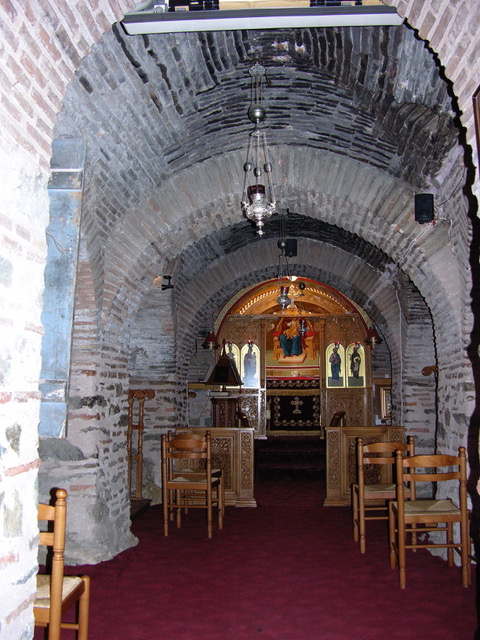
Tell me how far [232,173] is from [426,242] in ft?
7.04

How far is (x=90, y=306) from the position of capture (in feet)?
18.2

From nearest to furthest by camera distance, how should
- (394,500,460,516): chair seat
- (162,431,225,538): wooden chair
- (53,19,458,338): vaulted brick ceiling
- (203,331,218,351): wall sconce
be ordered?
1. (53,19,458,338): vaulted brick ceiling
2. (394,500,460,516): chair seat
3. (162,431,225,538): wooden chair
4. (203,331,218,351): wall sconce

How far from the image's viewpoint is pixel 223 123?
5.60 meters

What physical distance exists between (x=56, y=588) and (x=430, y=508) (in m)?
3.25

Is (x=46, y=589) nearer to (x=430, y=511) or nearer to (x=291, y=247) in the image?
(x=430, y=511)

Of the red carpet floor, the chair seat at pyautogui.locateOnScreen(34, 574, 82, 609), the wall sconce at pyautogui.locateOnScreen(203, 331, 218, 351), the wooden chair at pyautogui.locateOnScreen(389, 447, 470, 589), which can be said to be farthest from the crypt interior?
the wall sconce at pyautogui.locateOnScreen(203, 331, 218, 351)

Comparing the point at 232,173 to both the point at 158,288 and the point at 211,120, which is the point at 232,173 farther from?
the point at 158,288

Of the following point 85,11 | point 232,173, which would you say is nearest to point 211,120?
point 232,173

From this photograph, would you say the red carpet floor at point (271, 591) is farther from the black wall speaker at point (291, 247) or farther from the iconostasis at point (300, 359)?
the iconostasis at point (300, 359)

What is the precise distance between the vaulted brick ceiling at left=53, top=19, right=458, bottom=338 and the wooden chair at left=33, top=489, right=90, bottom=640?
290 centimetres

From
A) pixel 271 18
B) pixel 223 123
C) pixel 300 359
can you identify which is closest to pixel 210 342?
pixel 300 359

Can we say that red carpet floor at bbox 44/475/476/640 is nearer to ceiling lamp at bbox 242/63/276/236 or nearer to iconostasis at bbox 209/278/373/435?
ceiling lamp at bbox 242/63/276/236

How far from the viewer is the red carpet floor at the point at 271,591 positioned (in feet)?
12.3

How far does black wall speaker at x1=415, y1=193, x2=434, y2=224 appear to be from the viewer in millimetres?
5430
